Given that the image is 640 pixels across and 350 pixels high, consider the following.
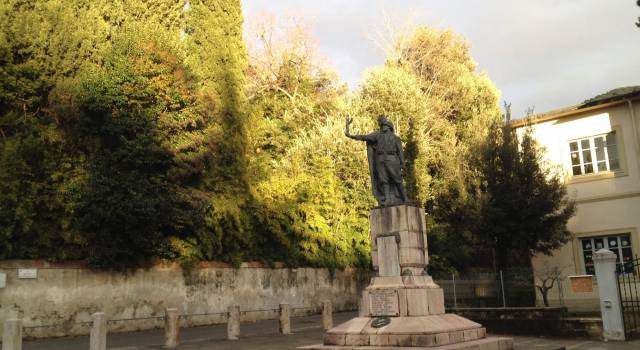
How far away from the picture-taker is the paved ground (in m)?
12.3

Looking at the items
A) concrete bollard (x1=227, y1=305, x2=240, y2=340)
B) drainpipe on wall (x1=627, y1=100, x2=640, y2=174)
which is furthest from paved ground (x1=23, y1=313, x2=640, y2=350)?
drainpipe on wall (x1=627, y1=100, x2=640, y2=174)

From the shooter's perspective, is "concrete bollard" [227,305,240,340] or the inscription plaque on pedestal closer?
the inscription plaque on pedestal

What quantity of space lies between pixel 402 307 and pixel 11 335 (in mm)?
7683

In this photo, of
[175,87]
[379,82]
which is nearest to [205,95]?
[175,87]

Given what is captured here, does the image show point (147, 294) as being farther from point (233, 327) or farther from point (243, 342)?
point (243, 342)

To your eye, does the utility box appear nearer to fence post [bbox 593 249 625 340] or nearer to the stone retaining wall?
the stone retaining wall

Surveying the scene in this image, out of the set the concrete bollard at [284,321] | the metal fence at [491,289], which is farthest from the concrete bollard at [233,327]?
the metal fence at [491,289]

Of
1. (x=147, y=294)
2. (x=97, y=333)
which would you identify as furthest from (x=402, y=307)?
(x=147, y=294)

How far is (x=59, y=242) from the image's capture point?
15609mm

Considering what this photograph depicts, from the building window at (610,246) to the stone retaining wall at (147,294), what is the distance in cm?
1076

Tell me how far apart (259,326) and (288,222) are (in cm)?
496

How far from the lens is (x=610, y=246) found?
22.0m

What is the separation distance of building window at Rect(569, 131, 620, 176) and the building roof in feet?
4.22

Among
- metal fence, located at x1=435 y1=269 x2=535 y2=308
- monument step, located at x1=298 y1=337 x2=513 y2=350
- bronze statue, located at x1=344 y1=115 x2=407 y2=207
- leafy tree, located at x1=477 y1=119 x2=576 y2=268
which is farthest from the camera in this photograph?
leafy tree, located at x1=477 y1=119 x2=576 y2=268
